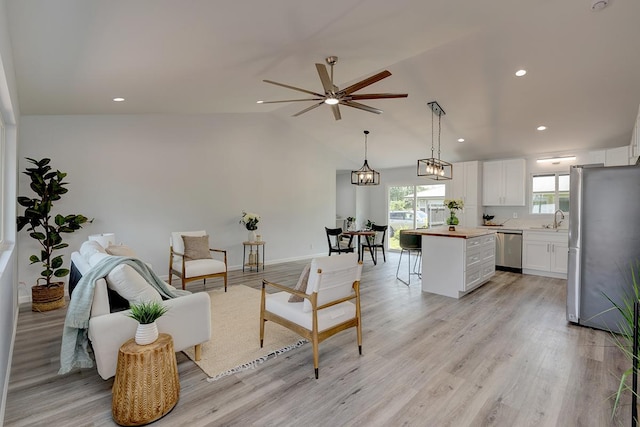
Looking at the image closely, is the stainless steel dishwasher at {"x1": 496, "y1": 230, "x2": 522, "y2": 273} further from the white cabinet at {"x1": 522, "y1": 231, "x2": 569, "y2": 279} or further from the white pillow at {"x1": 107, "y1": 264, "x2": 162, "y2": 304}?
the white pillow at {"x1": 107, "y1": 264, "x2": 162, "y2": 304}

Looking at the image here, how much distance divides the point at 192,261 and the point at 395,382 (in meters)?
3.50

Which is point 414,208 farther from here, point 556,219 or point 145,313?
point 145,313

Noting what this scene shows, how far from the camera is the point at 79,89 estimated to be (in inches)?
131

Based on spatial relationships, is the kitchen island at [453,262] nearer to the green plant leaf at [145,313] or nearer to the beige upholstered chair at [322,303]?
the beige upholstered chair at [322,303]

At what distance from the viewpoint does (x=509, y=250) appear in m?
A: 6.38

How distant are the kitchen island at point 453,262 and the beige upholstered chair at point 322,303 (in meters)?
2.44

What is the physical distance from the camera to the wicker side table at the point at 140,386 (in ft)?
6.22

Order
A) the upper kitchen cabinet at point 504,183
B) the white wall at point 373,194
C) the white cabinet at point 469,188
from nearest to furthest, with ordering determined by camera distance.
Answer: the upper kitchen cabinet at point 504,183 < the white cabinet at point 469,188 < the white wall at point 373,194

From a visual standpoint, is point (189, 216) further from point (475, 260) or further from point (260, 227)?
point (475, 260)

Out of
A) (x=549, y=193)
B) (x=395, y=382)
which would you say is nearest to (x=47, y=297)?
(x=395, y=382)

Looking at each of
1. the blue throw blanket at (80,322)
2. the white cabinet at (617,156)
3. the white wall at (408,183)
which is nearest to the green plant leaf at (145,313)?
the blue throw blanket at (80,322)

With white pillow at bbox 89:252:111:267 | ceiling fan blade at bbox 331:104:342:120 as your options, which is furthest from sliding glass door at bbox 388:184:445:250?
white pillow at bbox 89:252:111:267

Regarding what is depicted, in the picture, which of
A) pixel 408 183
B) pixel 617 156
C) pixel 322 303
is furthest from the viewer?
pixel 408 183

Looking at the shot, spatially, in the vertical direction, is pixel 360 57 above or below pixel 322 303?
above
